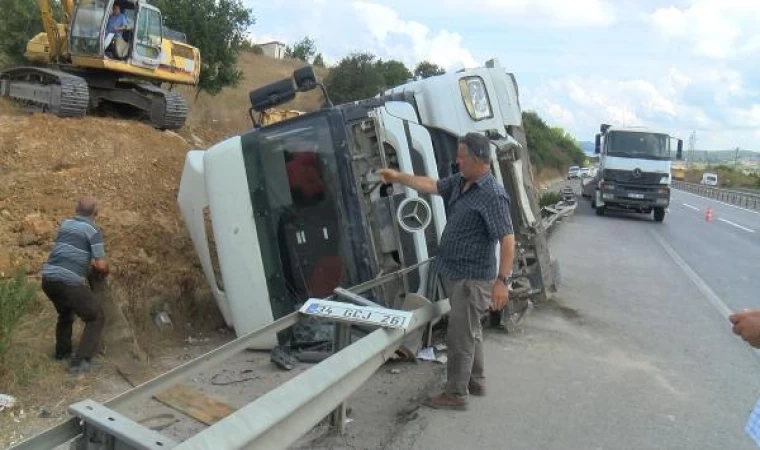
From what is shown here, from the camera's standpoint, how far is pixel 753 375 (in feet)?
20.7

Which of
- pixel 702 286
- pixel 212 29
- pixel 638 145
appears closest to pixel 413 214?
pixel 702 286

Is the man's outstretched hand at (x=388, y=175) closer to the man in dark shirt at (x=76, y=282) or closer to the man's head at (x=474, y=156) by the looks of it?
the man's head at (x=474, y=156)

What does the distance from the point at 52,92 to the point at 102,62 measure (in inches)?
64.6

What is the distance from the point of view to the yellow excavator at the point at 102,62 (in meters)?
14.9

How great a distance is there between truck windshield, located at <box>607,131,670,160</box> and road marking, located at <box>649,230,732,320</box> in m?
7.10

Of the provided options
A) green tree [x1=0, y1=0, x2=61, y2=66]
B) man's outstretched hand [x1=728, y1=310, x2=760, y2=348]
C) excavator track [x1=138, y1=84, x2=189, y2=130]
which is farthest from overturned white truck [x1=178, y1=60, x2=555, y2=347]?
green tree [x1=0, y1=0, x2=61, y2=66]

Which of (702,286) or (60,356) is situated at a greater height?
(60,356)

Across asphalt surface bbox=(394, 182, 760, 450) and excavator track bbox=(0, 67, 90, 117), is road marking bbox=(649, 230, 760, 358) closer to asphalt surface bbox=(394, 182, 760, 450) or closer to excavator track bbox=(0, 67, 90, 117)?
asphalt surface bbox=(394, 182, 760, 450)

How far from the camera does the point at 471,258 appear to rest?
4.98 metres

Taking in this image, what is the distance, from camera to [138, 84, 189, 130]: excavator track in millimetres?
15664

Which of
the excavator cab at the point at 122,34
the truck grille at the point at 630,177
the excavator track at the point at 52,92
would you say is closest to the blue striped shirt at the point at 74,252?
the excavator track at the point at 52,92

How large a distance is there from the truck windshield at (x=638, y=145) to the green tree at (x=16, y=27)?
18.9 metres

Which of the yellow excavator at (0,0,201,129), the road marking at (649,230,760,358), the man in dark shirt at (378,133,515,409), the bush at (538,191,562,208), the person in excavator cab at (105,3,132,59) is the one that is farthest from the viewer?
the bush at (538,191,562,208)

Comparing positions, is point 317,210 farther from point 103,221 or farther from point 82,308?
point 103,221
